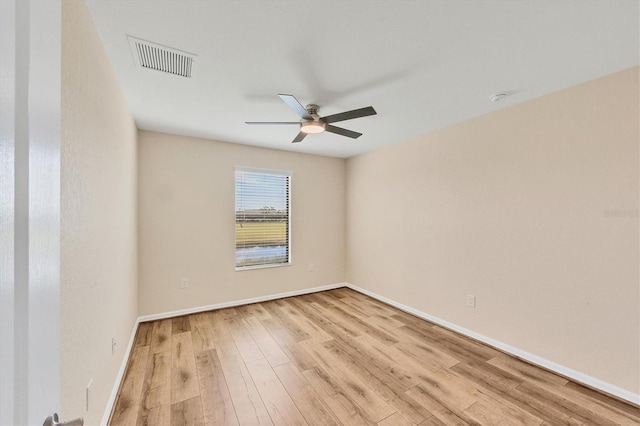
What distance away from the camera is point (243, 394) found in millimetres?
1917

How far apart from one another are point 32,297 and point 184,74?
1951 millimetres

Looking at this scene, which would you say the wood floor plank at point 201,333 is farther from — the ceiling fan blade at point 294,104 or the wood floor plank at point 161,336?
the ceiling fan blade at point 294,104

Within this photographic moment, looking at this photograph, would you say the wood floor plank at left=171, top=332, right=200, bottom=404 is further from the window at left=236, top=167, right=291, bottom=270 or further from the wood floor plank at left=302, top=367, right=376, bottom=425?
the window at left=236, top=167, right=291, bottom=270

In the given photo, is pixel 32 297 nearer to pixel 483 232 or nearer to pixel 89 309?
pixel 89 309

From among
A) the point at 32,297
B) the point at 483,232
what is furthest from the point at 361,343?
the point at 32,297

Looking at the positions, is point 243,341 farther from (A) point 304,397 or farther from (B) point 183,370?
(A) point 304,397

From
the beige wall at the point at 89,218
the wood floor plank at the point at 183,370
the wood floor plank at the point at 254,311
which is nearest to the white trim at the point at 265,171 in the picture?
the beige wall at the point at 89,218

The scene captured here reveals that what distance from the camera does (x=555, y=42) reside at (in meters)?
1.59

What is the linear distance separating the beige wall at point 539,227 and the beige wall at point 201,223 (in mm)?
1659

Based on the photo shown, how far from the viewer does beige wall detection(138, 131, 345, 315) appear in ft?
10.5

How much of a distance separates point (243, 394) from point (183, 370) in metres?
0.64

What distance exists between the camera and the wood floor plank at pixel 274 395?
1.69m

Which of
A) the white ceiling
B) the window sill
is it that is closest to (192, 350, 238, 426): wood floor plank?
the window sill

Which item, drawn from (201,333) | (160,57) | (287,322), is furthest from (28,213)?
(287,322)
